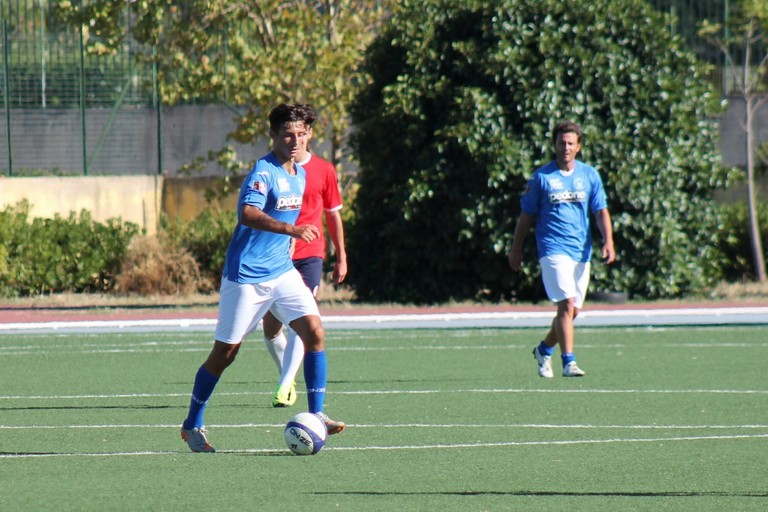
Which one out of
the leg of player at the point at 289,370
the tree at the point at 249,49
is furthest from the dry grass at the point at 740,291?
the leg of player at the point at 289,370

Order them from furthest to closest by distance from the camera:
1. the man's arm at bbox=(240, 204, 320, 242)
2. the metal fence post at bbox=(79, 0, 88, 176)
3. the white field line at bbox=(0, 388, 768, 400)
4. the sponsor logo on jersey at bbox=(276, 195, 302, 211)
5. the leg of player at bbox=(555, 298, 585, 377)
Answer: the metal fence post at bbox=(79, 0, 88, 176) < the leg of player at bbox=(555, 298, 585, 377) < the white field line at bbox=(0, 388, 768, 400) < the sponsor logo on jersey at bbox=(276, 195, 302, 211) < the man's arm at bbox=(240, 204, 320, 242)

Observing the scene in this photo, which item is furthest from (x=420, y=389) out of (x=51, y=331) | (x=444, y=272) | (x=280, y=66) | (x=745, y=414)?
(x=280, y=66)

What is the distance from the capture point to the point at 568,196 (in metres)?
12.2

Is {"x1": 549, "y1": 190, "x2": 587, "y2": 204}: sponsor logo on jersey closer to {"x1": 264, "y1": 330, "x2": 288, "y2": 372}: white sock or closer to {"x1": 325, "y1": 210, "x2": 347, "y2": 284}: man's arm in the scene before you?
{"x1": 325, "y1": 210, "x2": 347, "y2": 284}: man's arm

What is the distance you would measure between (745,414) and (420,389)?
9.30ft

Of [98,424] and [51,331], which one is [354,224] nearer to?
[51,331]

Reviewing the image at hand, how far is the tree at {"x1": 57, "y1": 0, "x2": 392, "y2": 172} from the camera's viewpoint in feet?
74.5

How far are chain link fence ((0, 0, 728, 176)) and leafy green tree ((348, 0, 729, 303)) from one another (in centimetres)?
576

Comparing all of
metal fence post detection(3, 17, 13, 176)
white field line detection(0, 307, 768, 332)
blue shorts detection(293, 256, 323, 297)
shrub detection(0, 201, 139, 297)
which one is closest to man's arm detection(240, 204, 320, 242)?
blue shorts detection(293, 256, 323, 297)

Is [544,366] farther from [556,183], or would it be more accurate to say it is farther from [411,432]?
[411,432]

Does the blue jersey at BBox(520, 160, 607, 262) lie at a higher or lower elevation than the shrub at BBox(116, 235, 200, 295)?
higher

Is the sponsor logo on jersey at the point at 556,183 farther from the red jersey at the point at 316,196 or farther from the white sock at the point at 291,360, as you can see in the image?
the white sock at the point at 291,360

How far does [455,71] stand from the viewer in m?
20.4

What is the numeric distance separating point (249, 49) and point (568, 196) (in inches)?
465
